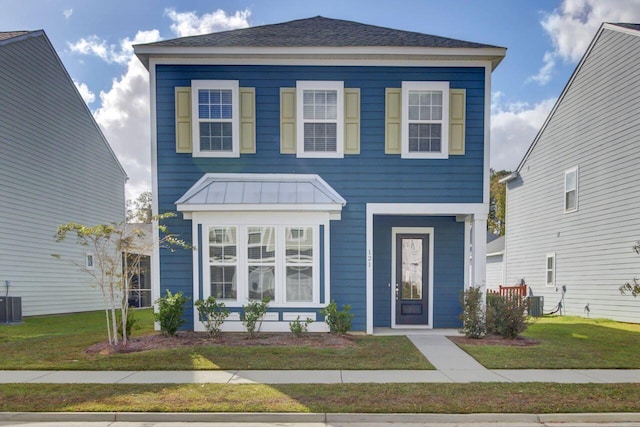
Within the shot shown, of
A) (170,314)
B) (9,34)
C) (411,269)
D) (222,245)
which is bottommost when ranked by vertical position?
(170,314)

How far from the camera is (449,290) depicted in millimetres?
9750

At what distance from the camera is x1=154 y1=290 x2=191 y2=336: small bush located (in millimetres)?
8219

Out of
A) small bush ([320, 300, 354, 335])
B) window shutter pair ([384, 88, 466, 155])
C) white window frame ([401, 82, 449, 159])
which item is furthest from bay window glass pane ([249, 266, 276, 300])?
window shutter pair ([384, 88, 466, 155])

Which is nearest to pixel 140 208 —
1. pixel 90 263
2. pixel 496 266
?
pixel 90 263

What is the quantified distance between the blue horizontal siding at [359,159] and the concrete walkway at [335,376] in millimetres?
3254

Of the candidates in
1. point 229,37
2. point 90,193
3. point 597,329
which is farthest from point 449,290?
point 90,193

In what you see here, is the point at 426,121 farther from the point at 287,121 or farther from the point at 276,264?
the point at 276,264

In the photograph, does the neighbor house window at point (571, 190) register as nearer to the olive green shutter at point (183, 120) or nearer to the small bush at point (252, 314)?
the small bush at point (252, 314)

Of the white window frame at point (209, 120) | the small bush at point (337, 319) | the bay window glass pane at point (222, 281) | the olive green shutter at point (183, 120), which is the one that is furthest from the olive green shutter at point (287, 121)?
the small bush at point (337, 319)

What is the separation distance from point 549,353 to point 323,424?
5242mm

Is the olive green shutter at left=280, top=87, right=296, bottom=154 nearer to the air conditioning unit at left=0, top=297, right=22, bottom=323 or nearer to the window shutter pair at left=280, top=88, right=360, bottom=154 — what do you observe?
the window shutter pair at left=280, top=88, right=360, bottom=154

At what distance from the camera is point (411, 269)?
9.93m

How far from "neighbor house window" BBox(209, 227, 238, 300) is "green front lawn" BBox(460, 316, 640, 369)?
5.37 metres

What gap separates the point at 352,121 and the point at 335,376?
5840mm
